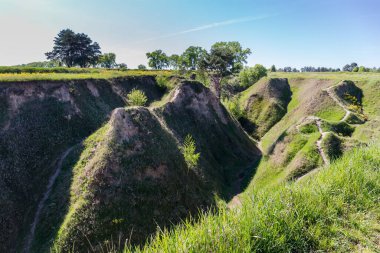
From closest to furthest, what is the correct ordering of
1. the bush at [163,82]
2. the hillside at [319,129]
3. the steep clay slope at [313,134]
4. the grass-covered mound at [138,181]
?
the grass-covered mound at [138,181] < the steep clay slope at [313,134] < the hillside at [319,129] < the bush at [163,82]

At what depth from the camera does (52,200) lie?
3006 cm

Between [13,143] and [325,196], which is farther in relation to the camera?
[13,143]

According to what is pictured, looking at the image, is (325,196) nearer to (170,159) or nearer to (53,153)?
(170,159)

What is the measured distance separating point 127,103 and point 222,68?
1394 inches

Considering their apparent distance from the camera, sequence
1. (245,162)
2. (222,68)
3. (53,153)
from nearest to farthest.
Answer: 1. (53,153)
2. (245,162)
3. (222,68)

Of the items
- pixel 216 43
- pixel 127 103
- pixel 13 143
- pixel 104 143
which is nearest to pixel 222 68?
pixel 216 43

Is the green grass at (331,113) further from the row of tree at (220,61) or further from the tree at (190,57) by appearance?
the tree at (190,57)

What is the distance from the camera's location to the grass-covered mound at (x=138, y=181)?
89.4 feet

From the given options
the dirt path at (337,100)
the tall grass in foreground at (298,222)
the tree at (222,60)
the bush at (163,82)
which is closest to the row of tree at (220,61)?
the tree at (222,60)

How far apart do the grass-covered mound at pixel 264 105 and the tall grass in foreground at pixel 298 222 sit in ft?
225

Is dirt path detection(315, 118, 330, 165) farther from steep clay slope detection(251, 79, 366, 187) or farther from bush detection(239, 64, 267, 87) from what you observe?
bush detection(239, 64, 267, 87)

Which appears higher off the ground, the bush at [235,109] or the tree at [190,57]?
the tree at [190,57]

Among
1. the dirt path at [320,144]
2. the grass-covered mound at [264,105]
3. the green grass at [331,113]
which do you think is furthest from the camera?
the grass-covered mound at [264,105]

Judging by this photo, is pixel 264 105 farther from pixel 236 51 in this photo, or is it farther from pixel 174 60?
pixel 174 60
